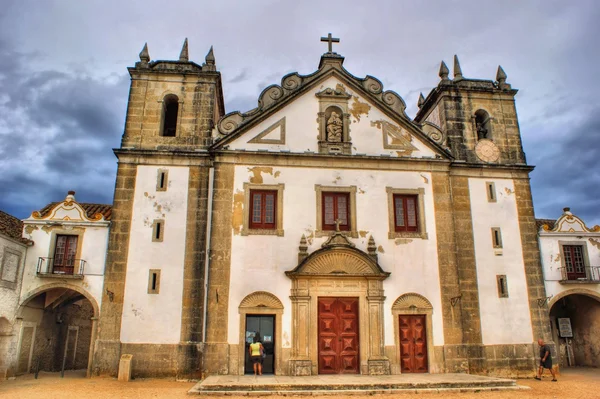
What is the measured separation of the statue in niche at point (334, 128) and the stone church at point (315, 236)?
0.07 meters

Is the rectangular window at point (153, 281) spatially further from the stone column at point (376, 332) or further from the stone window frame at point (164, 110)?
the stone column at point (376, 332)

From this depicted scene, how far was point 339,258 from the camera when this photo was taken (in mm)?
17719

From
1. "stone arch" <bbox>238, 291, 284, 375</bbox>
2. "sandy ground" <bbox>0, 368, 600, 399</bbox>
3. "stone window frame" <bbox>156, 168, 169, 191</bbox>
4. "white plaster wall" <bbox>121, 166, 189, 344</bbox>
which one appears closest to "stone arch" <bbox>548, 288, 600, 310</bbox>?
"sandy ground" <bbox>0, 368, 600, 399</bbox>

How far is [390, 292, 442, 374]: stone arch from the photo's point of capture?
1741 centimetres

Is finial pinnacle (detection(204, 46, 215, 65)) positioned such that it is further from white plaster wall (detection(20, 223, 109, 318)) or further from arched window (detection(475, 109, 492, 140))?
arched window (detection(475, 109, 492, 140))

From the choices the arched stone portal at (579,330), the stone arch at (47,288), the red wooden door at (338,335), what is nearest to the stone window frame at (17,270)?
the stone arch at (47,288)

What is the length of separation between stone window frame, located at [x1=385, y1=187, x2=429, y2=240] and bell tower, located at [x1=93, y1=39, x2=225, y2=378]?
7.28 meters

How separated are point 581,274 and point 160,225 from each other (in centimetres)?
1801

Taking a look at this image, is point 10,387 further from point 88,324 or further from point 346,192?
point 346,192

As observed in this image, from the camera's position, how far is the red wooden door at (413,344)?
1736 cm

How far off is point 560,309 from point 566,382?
8038 millimetres

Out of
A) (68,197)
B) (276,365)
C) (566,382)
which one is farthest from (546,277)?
(68,197)

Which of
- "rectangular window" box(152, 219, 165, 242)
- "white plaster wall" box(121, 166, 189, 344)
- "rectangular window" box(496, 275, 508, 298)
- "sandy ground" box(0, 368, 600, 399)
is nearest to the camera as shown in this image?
"sandy ground" box(0, 368, 600, 399)

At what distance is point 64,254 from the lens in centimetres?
1816
